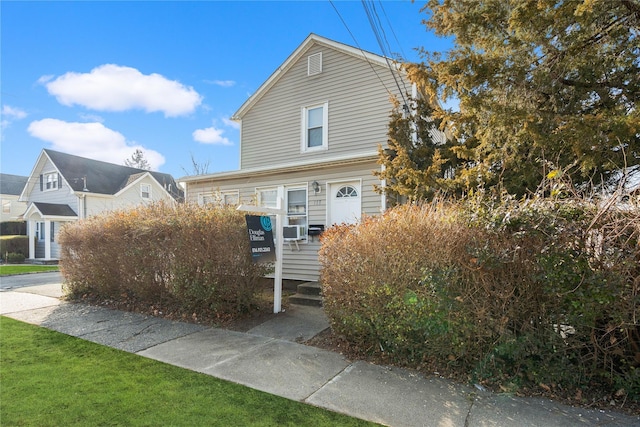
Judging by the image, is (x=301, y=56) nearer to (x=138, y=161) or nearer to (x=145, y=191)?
(x=145, y=191)

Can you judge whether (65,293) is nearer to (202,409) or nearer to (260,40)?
(202,409)

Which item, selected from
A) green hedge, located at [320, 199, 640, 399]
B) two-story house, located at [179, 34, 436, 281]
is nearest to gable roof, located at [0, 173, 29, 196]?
two-story house, located at [179, 34, 436, 281]

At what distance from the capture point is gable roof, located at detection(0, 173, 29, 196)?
100 feet

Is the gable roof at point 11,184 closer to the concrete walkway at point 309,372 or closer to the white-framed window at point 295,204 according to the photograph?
the concrete walkway at point 309,372

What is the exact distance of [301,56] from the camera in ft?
36.5

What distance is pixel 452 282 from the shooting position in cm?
361

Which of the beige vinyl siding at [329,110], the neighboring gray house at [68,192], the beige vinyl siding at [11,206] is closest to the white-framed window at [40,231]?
the neighboring gray house at [68,192]

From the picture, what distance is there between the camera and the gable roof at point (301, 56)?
32.4 feet

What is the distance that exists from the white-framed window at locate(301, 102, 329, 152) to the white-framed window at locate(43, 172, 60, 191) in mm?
19855

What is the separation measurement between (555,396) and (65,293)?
1006 cm

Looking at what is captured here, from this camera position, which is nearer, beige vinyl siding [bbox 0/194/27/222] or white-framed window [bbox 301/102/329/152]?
white-framed window [bbox 301/102/329/152]

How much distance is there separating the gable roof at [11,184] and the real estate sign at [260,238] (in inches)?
1439

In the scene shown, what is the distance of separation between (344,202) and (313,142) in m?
3.00

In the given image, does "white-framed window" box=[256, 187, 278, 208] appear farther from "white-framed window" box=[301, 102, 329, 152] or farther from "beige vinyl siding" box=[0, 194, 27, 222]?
"beige vinyl siding" box=[0, 194, 27, 222]
